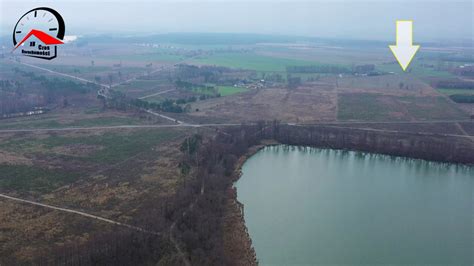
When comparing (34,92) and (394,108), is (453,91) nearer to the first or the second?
(394,108)

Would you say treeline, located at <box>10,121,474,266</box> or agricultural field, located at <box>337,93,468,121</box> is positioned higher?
agricultural field, located at <box>337,93,468,121</box>

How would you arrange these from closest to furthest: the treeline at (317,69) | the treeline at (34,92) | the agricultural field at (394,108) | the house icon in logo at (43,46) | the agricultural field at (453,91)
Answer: the house icon in logo at (43,46) < the agricultural field at (394,108) < the treeline at (34,92) < the agricultural field at (453,91) < the treeline at (317,69)

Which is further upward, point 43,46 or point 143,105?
point 43,46

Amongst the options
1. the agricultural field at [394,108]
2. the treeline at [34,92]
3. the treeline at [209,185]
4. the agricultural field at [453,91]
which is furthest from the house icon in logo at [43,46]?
the agricultural field at [453,91]

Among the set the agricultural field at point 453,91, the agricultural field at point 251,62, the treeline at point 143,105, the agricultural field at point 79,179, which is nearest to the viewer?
the agricultural field at point 79,179

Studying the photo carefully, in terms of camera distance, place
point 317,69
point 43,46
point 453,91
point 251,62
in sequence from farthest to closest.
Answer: point 251,62 → point 317,69 → point 453,91 → point 43,46

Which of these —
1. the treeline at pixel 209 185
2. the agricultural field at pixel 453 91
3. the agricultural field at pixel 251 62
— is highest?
the agricultural field at pixel 251 62

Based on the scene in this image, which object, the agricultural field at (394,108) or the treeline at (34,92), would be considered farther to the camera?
the treeline at (34,92)

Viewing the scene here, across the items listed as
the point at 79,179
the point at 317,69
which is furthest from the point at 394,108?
the point at 79,179

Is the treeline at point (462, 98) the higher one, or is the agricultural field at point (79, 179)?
the treeline at point (462, 98)

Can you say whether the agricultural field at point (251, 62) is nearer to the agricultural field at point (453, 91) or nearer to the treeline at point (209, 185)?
A: the agricultural field at point (453, 91)

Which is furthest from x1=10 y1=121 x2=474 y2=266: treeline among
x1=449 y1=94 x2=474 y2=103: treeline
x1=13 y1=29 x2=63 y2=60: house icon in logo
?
x1=449 y1=94 x2=474 y2=103: treeline

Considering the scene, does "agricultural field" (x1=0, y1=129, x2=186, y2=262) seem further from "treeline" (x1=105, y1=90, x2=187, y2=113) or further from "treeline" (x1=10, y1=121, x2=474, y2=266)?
"treeline" (x1=105, y1=90, x2=187, y2=113)
